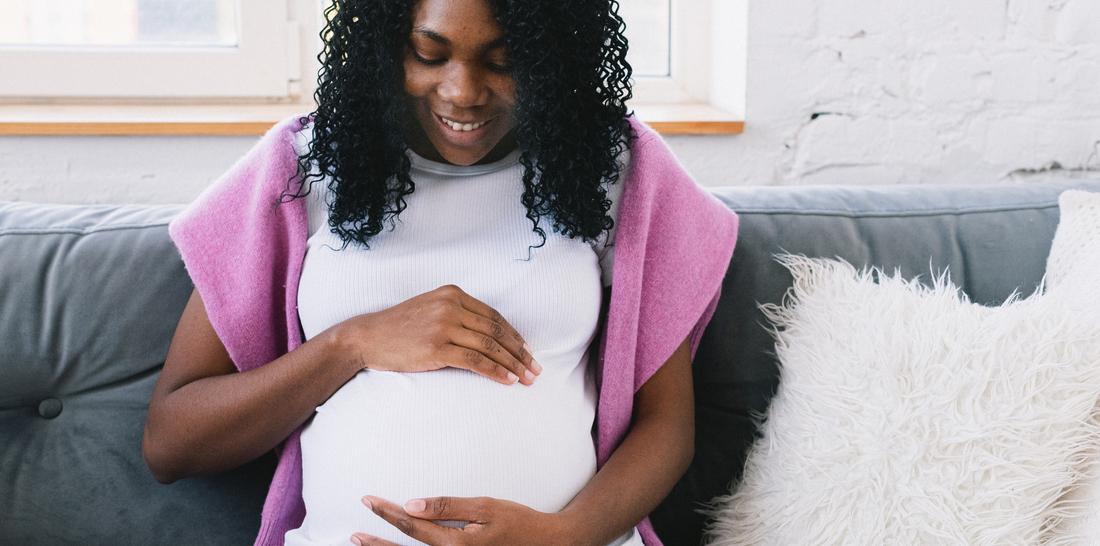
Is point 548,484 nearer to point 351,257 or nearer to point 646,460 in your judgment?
point 646,460

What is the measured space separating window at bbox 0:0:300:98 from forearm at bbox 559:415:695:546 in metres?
1.01

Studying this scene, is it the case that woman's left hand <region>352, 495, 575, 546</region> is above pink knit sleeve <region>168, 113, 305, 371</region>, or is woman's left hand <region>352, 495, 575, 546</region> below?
below

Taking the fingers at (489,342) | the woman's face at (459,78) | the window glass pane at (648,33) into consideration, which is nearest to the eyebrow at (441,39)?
the woman's face at (459,78)

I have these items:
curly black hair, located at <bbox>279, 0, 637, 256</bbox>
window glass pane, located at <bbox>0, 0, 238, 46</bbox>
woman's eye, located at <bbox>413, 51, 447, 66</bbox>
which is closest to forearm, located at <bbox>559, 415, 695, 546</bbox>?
curly black hair, located at <bbox>279, 0, 637, 256</bbox>

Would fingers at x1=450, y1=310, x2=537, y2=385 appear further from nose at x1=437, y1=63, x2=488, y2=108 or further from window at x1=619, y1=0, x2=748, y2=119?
window at x1=619, y1=0, x2=748, y2=119

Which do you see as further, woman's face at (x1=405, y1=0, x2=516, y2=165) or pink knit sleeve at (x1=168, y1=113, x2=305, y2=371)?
pink knit sleeve at (x1=168, y1=113, x2=305, y2=371)

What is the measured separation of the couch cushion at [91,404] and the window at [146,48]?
60cm

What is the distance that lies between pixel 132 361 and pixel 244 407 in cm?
23

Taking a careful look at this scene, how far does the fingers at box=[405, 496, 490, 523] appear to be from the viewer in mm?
968

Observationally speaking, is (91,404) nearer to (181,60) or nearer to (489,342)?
(489,342)

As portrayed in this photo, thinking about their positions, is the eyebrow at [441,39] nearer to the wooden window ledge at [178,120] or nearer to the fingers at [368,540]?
the fingers at [368,540]

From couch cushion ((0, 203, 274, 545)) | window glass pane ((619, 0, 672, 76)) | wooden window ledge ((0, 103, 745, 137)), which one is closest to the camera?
couch cushion ((0, 203, 274, 545))

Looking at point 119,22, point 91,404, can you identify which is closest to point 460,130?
point 91,404

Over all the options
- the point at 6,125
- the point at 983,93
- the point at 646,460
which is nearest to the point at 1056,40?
the point at 983,93
